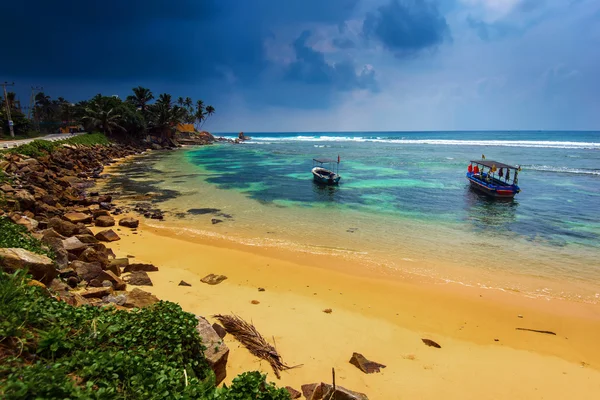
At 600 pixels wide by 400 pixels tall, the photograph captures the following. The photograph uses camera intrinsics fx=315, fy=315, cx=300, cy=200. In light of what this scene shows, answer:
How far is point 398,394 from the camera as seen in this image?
18.3 ft

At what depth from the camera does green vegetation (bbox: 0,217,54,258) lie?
690 centimetres

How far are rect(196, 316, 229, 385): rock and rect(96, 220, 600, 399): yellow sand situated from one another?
1.46 feet

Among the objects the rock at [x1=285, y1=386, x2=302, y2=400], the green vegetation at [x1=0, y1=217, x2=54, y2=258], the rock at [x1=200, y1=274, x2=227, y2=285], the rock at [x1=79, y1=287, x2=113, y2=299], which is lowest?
the rock at [x1=200, y1=274, x2=227, y2=285]

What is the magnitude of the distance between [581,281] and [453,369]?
8.25m

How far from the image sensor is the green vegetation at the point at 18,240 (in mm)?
6902

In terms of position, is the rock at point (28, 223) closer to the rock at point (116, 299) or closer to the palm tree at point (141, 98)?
the rock at point (116, 299)

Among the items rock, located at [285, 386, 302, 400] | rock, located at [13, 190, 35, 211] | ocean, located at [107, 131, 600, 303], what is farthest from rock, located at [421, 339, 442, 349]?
rock, located at [13, 190, 35, 211]

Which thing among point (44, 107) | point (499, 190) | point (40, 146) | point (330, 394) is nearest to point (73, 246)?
point (330, 394)

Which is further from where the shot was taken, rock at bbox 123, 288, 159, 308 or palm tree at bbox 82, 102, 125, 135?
palm tree at bbox 82, 102, 125, 135

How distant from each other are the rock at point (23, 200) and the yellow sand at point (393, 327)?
195 inches

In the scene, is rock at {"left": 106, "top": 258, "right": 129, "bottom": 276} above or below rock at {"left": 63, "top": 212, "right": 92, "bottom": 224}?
below

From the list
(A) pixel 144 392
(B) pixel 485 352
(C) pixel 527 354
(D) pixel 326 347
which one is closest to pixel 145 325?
(A) pixel 144 392

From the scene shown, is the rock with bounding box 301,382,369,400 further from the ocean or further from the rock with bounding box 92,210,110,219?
the rock with bounding box 92,210,110,219

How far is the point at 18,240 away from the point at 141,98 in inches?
2957
